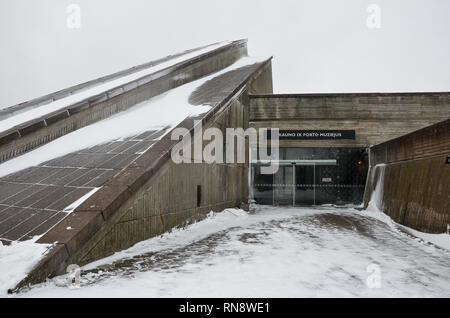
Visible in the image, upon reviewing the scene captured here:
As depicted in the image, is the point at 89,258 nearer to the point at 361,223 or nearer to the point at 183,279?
the point at 183,279

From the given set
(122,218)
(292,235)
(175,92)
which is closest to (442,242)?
(292,235)

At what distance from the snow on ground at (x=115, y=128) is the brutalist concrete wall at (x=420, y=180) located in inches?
213

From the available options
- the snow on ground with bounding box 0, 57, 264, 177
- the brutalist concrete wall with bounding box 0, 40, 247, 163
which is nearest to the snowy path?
the snow on ground with bounding box 0, 57, 264, 177

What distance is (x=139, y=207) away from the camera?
5.50 metres

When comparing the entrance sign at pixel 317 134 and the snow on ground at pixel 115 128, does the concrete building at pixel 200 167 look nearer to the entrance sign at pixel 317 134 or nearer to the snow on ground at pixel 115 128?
the entrance sign at pixel 317 134

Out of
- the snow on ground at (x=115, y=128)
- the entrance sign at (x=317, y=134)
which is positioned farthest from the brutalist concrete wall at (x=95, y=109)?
the entrance sign at (x=317, y=134)

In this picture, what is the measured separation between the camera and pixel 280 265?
15.1ft

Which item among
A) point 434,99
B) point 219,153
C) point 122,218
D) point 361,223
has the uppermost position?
point 434,99

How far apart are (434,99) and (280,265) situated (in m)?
13.1

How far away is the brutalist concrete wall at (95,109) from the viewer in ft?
25.4

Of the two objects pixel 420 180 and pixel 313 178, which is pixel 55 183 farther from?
pixel 313 178

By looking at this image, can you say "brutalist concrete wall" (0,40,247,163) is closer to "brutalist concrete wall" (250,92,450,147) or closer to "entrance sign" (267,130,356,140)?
"brutalist concrete wall" (250,92,450,147)

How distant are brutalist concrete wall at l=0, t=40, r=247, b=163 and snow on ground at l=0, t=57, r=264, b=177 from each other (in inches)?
8.9

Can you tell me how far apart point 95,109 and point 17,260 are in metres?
6.78
